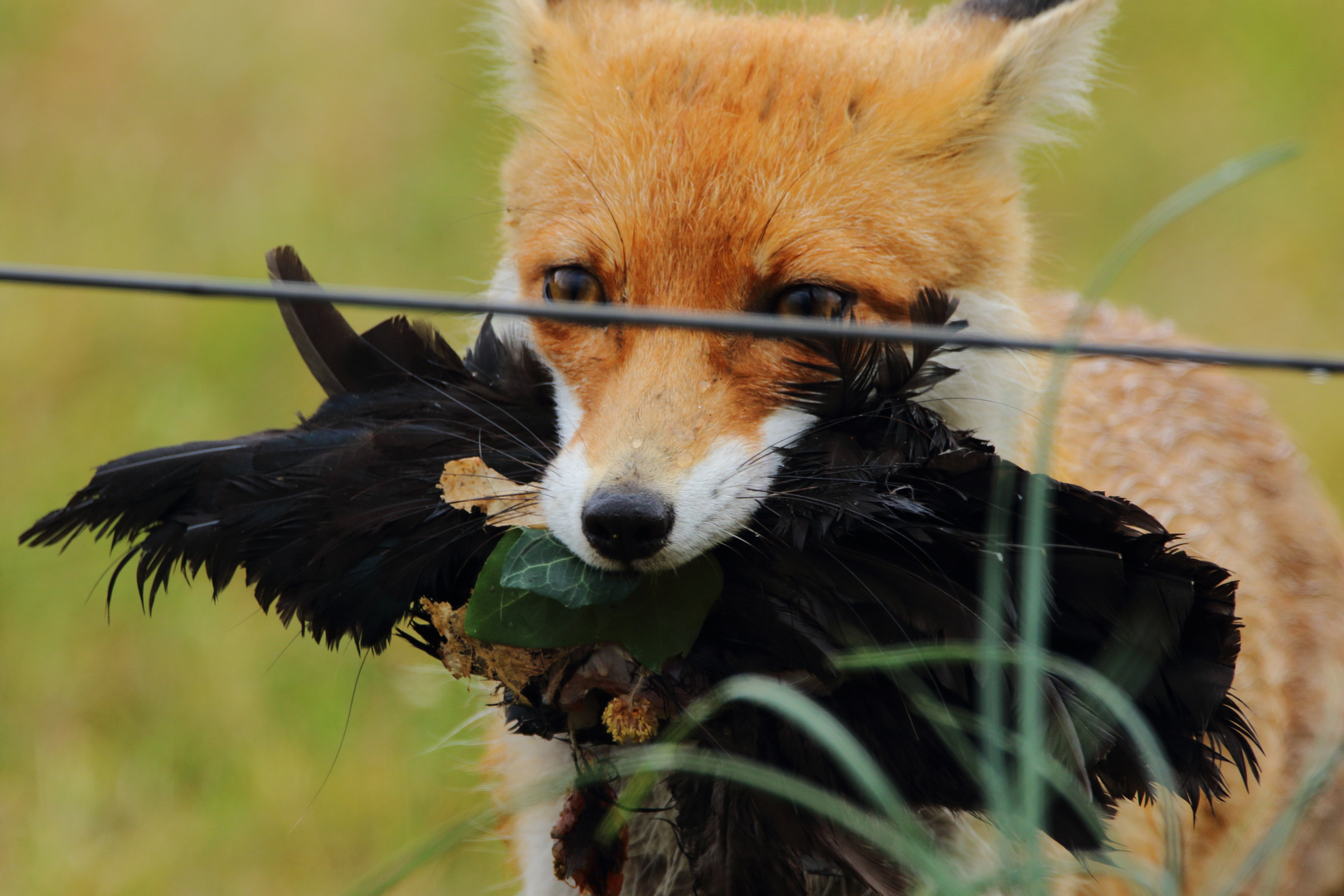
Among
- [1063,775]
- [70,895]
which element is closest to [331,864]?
[70,895]

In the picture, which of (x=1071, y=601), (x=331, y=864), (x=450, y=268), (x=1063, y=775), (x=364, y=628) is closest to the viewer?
(x=1063, y=775)

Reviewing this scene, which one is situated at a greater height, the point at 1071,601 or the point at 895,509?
the point at 895,509

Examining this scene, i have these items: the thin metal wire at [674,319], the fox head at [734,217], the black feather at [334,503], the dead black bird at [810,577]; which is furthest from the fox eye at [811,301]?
the thin metal wire at [674,319]

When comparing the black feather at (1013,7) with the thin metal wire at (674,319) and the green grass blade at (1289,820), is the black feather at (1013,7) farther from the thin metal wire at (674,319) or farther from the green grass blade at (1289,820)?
the green grass blade at (1289,820)

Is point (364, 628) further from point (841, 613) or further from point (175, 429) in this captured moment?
point (175, 429)

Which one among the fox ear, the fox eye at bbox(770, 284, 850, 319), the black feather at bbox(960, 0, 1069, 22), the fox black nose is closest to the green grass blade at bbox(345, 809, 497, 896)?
the fox black nose

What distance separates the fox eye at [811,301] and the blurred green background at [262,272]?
4.34 ft

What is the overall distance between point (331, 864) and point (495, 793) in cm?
181

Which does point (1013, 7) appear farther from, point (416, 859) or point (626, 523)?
point (416, 859)

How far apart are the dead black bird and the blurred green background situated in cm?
142

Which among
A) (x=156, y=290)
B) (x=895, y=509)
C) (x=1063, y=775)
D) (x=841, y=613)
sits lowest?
(x=1063, y=775)

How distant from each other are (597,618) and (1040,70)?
2082mm

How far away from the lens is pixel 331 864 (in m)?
5.02

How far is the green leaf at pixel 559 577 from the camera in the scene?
2443 millimetres
